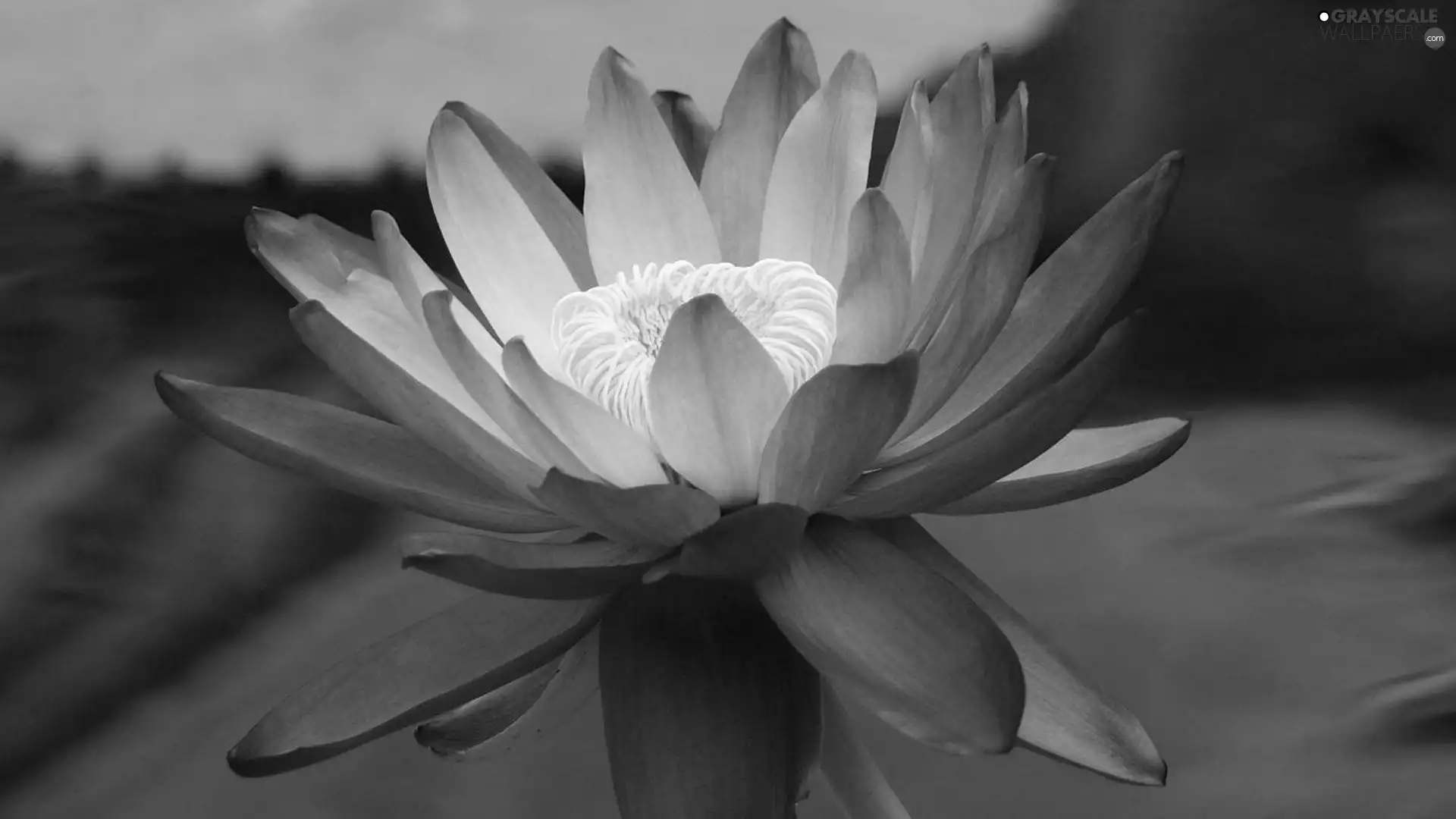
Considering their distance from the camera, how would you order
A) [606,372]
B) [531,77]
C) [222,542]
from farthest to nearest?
1. [531,77]
2. [222,542]
3. [606,372]

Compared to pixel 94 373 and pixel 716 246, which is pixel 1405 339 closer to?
pixel 716 246

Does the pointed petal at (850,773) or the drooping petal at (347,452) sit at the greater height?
the drooping petal at (347,452)

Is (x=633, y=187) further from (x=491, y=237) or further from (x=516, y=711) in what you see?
(x=516, y=711)

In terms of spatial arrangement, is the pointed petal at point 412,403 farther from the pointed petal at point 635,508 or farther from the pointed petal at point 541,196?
the pointed petal at point 541,196

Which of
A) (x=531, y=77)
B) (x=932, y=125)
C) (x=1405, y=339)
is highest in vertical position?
(x=932, y=125)

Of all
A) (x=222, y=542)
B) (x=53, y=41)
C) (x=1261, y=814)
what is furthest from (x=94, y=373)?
(x=1261, y=814)

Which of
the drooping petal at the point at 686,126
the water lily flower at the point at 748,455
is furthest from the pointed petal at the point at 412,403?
the drooping petal at the point at 686,126
